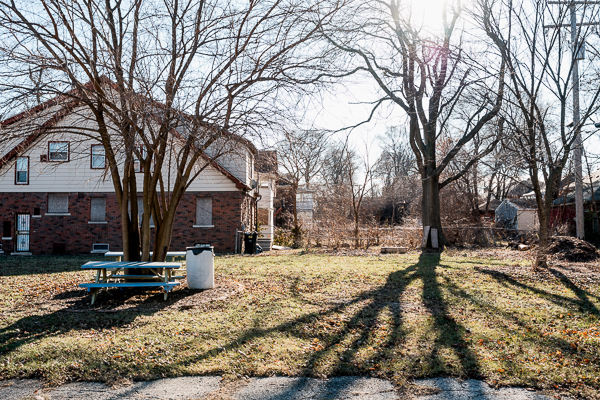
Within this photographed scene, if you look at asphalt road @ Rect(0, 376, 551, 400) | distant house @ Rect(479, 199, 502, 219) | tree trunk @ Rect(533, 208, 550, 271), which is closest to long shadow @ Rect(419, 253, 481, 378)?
asphalt road @ Rect(0, 376, 551, 400)

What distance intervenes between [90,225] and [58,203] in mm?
1973

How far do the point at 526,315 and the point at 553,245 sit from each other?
8.82m

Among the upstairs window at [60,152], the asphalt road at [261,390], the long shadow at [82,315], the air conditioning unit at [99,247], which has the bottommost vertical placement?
the asphalt road at [261,390]

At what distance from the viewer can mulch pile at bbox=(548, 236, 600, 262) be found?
14.2 meters

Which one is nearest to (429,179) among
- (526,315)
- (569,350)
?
(526,315)

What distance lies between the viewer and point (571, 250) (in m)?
14.6

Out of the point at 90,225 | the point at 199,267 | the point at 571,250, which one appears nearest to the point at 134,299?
the point at 199,267

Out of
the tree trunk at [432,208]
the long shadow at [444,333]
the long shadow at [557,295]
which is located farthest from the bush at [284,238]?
the long shadow at [444,333]

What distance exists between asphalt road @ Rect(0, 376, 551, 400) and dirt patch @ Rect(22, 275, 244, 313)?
3.34 m

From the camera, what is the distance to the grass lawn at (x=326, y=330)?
4949 mm

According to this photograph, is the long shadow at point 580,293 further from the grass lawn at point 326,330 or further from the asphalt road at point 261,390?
the asphalt road at point 261,390

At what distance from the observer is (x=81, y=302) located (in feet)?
27.6

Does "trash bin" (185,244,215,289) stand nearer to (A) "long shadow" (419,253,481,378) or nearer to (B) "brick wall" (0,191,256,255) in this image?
(A) "long shadow" (419,253,481,378)

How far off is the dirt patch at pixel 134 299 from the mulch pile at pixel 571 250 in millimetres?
10186
